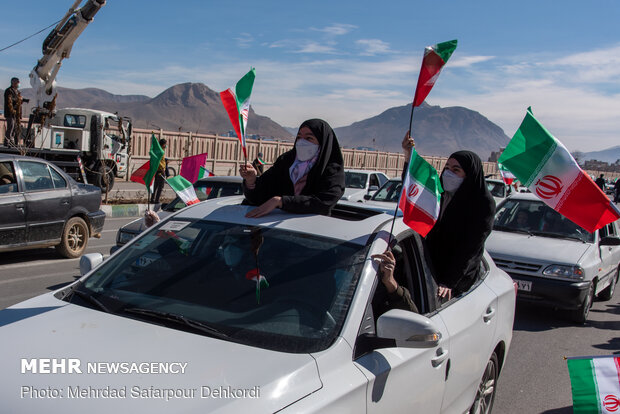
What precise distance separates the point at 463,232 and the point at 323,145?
116cm

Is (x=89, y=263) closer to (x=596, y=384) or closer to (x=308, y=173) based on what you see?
(x=308, y=173)

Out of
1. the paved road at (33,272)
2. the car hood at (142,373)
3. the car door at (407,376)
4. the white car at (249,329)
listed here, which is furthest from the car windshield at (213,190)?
the car hood at (142,373)

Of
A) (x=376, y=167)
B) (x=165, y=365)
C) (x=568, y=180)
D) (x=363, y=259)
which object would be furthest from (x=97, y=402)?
(x=376, y=167)


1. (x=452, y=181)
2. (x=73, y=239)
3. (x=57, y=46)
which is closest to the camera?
(x=452, y=181)

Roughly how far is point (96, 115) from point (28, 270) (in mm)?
13745

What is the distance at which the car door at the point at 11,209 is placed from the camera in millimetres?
8344

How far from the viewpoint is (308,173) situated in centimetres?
395

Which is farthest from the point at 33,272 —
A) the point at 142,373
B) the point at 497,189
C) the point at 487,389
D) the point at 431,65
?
the point at 497,189

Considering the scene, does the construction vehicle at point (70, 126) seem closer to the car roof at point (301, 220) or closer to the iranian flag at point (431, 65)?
the car roof at point (301, 220)

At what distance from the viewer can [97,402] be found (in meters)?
2.00

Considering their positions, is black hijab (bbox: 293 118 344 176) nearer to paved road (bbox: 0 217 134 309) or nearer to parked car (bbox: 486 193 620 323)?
paved road (bbox: 0 217 134 309)

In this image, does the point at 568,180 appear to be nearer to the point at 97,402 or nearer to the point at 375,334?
the point at 375,334

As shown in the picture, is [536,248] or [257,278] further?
[536,248]

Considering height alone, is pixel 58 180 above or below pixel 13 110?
below
